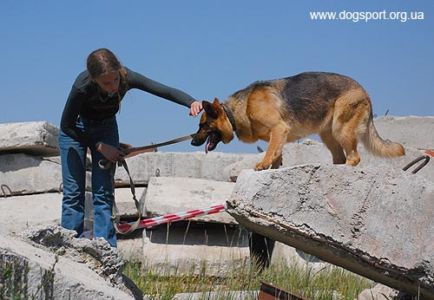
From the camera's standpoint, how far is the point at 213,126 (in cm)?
692

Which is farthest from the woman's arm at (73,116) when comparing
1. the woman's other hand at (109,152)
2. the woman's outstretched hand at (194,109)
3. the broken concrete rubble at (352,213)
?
the broken concrete rubble at (352,213)

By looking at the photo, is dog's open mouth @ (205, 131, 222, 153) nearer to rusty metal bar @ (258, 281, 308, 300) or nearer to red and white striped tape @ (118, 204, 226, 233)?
red and white striped tape @ (118, 204, 226, 233)

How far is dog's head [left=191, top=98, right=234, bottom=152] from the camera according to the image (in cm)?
689

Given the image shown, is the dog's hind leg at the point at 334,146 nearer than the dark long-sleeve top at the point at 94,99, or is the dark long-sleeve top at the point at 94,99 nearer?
the dark long-sleeve top at the point at 94,99

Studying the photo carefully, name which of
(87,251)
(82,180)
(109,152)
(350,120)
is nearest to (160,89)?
(109,152)

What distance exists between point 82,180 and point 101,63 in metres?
1.11

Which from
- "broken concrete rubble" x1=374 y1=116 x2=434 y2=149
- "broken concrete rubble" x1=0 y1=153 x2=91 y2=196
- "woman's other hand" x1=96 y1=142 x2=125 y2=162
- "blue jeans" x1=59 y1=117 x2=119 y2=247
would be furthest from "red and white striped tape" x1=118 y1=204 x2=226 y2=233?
"broken concrete rubble" x1=374 y1=116 x2=434 y2=149

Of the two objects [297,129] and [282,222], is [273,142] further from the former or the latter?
[282,222]

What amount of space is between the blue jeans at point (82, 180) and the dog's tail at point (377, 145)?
2.60 metres

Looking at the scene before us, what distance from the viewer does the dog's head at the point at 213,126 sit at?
6.89m

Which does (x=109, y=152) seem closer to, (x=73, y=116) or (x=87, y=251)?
(x=73, y=116)

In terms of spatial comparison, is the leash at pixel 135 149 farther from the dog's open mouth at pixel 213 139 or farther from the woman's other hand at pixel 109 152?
the dog's open mouth at pixel 213 139

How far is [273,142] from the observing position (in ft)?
20.6

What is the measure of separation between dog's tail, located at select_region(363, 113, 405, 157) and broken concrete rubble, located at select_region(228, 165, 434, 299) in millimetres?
2443
